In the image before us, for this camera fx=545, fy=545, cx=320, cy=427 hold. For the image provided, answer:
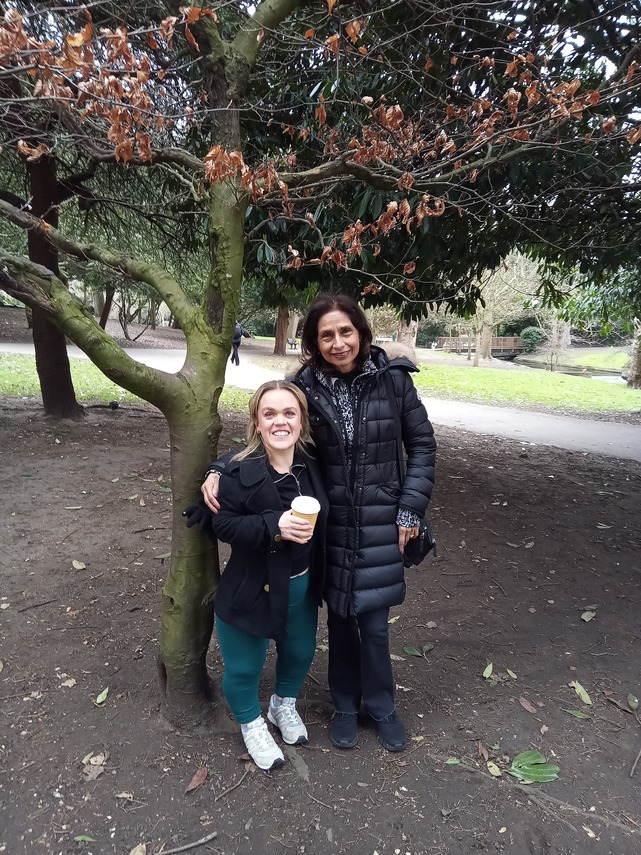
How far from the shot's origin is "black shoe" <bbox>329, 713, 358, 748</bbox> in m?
2.34

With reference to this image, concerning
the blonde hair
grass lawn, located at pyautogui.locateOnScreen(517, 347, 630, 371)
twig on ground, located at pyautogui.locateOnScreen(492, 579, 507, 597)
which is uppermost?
the blonde hair

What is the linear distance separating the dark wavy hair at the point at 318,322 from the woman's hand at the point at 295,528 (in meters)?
0.67

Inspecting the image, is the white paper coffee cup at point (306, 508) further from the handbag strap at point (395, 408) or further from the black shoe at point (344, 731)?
the black shoe at point (344, 731)

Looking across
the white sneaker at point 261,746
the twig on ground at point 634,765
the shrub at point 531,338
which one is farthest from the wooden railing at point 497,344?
the white sneaker at point 261,746

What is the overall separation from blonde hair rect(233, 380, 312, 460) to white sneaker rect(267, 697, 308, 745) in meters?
1.16

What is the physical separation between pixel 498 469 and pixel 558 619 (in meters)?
3.75

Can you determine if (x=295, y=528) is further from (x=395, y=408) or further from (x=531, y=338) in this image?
(x=531, y=338)

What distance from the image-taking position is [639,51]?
152 inches

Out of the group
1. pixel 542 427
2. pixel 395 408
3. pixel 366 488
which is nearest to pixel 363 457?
pixel 366 488

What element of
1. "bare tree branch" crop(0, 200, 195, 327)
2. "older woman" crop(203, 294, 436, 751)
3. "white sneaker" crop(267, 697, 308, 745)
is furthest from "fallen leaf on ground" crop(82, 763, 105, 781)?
"bare tree branch" crop(0, 200, 195, 327)

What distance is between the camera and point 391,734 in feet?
7.73

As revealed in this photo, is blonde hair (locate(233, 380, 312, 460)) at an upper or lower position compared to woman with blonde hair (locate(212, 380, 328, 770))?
upper

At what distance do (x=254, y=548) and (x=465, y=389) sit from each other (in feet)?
52.5

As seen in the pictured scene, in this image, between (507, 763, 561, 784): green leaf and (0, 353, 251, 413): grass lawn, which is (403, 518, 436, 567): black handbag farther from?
(0, 353, 251, 413): grass lawn
